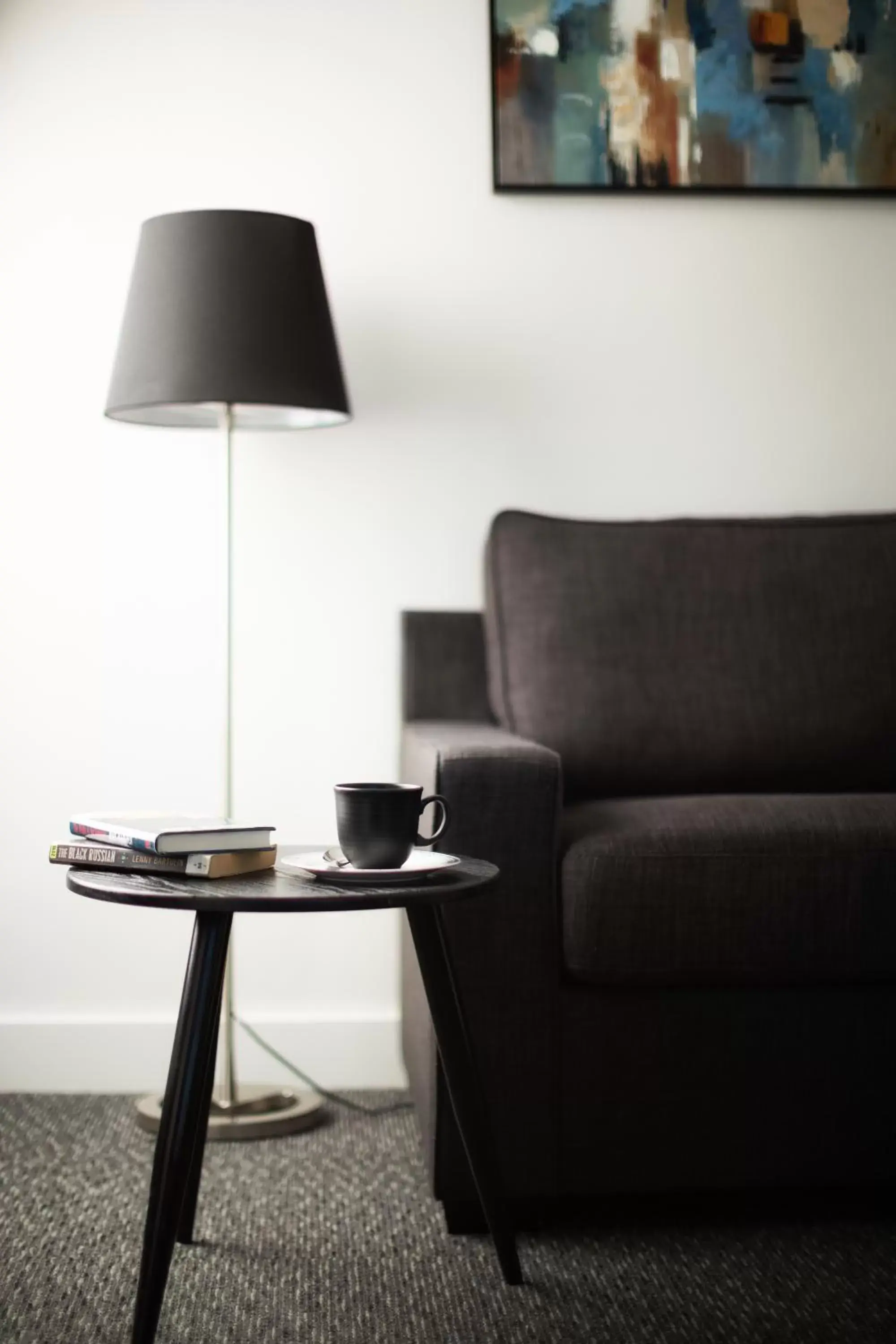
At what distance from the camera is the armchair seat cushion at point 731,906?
1.63 m

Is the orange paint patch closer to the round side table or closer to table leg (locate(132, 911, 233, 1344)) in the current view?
the round side table

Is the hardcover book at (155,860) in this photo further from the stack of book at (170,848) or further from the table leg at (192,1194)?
the table leg at (192,1194)

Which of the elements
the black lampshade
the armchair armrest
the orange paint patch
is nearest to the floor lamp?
the black lampshade

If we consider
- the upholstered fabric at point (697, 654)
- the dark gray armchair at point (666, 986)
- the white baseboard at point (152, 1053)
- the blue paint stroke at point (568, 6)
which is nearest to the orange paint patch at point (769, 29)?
the blue paint stroke at point (568, 6)

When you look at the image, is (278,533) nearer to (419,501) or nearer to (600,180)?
(419,501)

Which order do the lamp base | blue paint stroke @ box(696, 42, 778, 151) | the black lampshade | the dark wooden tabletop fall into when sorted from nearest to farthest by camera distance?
the dark wooden tabletop, the black lampshade, the lamp base, blue paint stroke @ box(696, 42, 778, 151)

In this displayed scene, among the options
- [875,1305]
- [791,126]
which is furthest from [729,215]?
[875,1305]

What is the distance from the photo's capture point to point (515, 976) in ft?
5.43

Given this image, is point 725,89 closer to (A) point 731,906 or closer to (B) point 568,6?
(B) point 568,6

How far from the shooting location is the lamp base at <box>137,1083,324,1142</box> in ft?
6.74

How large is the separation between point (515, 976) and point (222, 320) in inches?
40.3

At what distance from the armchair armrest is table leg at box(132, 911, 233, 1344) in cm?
43

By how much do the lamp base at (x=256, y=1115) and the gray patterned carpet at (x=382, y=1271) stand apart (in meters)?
0.11

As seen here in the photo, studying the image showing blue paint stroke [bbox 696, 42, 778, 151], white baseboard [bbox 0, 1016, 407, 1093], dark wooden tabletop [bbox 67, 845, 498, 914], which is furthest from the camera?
blue paint stroke [bbox 696, 42, 778, 151]
